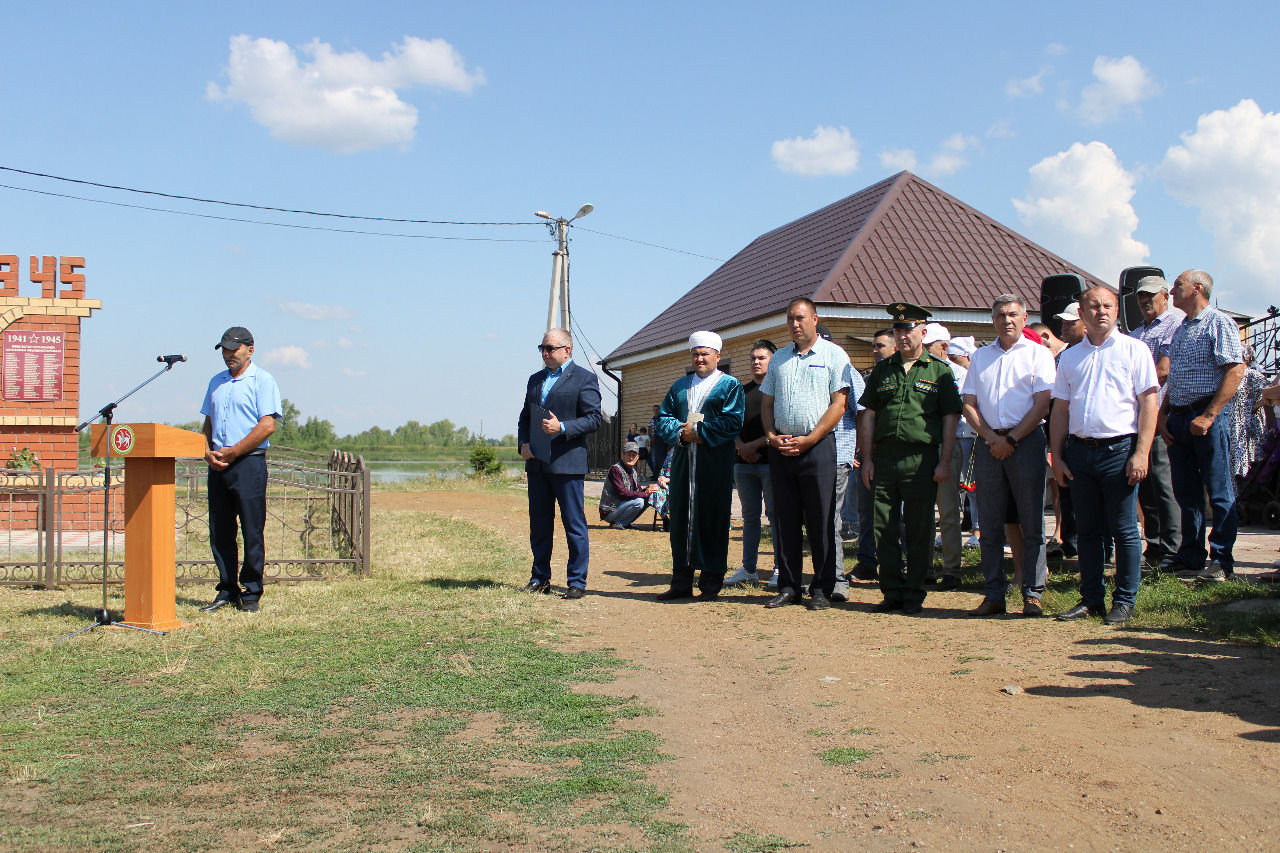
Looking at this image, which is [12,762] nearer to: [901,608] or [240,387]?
[240,387]

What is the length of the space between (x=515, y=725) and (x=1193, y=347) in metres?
5.17

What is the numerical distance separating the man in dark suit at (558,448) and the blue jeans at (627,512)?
5.68 m

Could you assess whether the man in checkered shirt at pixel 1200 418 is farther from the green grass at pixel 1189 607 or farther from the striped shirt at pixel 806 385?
the striped shirt at pixel 806 385

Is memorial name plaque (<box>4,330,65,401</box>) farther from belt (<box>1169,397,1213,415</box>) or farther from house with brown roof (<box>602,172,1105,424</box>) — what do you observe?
belt (<box>1169,397,1213,415</box>)

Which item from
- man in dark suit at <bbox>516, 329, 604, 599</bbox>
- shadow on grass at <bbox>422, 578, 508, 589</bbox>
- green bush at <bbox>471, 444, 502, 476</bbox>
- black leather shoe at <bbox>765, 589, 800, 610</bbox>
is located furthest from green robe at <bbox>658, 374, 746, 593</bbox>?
green bush at <bbox>471, 444, 502, 476</bbox>

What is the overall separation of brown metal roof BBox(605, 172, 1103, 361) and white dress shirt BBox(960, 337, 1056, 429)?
10.2m

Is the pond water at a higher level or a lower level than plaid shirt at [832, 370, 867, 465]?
lower

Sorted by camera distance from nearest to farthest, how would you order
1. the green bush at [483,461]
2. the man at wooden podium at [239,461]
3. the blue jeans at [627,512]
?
the man at wooden podium at [239,461], the blue jeans at [627,512], the green bush at [483,461]

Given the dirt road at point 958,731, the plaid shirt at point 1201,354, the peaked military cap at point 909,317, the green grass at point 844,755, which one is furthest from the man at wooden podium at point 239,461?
the plaid shirt at point 1201,354

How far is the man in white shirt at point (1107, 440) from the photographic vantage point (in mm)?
5859

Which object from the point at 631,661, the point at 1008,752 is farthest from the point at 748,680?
the point at 1008,752

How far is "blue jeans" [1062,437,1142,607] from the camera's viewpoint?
19.2 ft

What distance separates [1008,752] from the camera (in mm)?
3600

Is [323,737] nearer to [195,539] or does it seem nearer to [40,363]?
[195,539]
